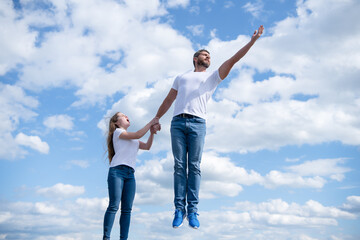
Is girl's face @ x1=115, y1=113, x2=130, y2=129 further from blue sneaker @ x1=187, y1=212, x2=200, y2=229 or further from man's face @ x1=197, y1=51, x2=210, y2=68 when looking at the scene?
blue sneaker @ x1=187, y1=212, x2=200, y2=229

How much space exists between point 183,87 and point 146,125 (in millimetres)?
1225

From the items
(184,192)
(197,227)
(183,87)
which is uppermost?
(183,87)

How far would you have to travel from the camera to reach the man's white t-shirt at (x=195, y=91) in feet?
25.6

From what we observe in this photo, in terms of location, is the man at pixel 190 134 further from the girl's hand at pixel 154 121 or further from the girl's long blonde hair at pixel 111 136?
the girl's long blonde hair at pixel 111 136

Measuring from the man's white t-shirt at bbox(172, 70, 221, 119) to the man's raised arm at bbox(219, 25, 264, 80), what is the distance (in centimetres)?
14

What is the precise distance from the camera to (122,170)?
A: 796 centimetres

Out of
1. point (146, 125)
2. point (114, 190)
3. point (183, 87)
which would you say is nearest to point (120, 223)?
point (114, 190)

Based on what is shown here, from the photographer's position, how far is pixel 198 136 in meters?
7.66

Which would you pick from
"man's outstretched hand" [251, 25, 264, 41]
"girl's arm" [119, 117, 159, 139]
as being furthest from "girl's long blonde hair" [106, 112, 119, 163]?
"man's outstretched hand" [251, 25, 264, 41]

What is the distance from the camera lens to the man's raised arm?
762cm

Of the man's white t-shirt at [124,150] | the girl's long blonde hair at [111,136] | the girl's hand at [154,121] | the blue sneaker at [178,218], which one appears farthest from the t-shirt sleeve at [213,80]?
the blue sneaker at [178,218]

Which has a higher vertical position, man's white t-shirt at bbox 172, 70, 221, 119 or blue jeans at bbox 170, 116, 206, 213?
man's white t-shirt at bbox 172, 70, 221, 119

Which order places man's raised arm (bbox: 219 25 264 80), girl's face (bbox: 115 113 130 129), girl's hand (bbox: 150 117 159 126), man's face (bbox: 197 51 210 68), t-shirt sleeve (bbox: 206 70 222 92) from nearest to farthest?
man's raised arm (bbox: 219 25 264 80)
t-shirt sleeve (bbox: 206 70 222 92)
man's face (bbox: 197 51 210 68)
girl's hand (bbox: 150 117 159 126)
girl's face (bbox: 115 113 130 129)

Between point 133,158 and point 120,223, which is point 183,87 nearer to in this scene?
point 133,158
